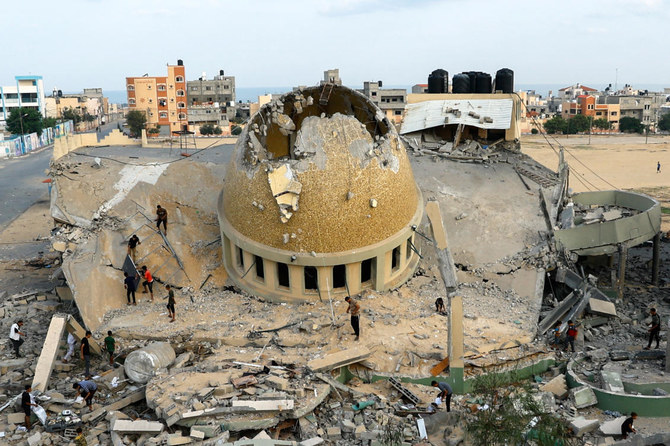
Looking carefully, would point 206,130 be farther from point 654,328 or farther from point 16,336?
point 654,328

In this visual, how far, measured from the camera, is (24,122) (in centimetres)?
8069

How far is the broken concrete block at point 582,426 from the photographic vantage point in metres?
13.0

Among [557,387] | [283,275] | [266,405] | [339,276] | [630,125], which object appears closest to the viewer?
[266,405]

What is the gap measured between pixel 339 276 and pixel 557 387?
24.6ft

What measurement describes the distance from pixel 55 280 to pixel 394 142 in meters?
15.6

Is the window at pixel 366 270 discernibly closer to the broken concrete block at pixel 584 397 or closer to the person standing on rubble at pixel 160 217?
the broken concrete block at pixel 584 397

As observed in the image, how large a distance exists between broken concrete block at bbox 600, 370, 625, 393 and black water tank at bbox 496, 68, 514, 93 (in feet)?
82.7

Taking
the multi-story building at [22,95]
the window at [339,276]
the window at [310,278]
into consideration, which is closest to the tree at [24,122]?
the multi-story building at [22,95]

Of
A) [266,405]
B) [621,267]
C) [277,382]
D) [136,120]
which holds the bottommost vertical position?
[266,405]

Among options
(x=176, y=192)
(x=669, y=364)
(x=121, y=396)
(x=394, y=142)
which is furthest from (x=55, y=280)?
(x=669, y=364)

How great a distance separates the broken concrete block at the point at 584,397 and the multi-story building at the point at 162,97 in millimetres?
79411

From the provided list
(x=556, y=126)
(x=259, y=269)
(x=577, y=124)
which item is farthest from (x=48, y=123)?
(x=577, y=124)

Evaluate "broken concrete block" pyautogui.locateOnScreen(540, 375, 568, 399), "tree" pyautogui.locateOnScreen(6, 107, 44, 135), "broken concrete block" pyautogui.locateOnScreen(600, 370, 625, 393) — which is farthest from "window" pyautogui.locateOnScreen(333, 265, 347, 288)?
"tree" pyautogui.locateOnScreen(6, 107, 44, 135)

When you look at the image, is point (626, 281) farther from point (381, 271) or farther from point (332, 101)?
point (332, 101)
